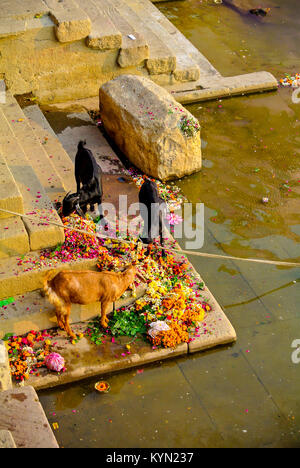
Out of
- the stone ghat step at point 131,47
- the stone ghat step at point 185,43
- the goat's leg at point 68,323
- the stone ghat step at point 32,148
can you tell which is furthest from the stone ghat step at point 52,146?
the stone ghat step at point 185,43

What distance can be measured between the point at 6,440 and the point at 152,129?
519 cm

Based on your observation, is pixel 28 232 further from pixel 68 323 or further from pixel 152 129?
pixel 152 129

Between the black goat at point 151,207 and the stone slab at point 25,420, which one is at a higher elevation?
the black goat at point 151,207

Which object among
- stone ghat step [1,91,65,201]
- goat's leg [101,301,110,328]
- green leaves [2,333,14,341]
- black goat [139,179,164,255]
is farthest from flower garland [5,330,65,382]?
stone ghat step [1,91,65,201]

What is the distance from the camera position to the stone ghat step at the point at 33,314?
6.21 m

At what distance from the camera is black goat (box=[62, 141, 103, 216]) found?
23.1ft

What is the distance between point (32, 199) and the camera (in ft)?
23.2

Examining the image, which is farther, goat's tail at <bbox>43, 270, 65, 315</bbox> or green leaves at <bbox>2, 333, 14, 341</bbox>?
green leaves at <bbox>2, 333, 14, 341</bbox>

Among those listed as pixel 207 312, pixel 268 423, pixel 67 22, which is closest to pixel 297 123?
pixel 67 22

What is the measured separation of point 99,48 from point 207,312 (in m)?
5.48

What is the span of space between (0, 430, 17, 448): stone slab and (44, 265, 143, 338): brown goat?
5.67 feet

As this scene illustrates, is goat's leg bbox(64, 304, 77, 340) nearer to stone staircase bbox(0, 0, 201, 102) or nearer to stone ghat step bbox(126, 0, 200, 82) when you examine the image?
stone staircase bbox(0, 0, 201, 102)

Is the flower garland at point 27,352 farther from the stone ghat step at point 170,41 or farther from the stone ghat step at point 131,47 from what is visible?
the stone ghat step at point 170,41

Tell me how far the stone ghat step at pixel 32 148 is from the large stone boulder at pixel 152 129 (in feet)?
4.42
